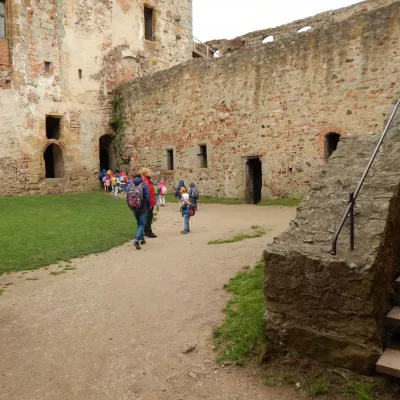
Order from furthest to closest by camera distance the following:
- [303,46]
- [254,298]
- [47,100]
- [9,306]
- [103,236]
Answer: [47,100] → [303,46] → [103,236] → [9,306] → [254,298]

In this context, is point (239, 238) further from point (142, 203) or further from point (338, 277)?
point (338, 277)

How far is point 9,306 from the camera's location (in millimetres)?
5520

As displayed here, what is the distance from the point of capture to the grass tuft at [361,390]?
9.80 feet

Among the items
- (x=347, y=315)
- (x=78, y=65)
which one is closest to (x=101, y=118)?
(x=78, y=65)

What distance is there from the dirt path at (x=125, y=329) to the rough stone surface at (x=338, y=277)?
22.1 inches

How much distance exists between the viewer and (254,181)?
16.6 m

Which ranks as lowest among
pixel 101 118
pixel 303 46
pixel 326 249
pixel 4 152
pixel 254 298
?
pixel 254 298

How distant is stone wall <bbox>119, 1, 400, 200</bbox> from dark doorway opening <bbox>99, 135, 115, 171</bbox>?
3.70 m

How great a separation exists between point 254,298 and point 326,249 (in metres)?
1.46

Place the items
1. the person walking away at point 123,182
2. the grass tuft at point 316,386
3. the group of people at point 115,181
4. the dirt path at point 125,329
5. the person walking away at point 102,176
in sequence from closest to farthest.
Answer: the grass tuft at point 316,386 → the dirt path at point 125,329 → the group of people at point 115,181 → the person walking away at point 123,182 → the person walking away at point 102,176

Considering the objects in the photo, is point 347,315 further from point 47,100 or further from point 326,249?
point 47,100

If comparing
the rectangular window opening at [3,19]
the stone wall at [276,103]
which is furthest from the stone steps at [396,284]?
the rectangular window opening at [3,19]

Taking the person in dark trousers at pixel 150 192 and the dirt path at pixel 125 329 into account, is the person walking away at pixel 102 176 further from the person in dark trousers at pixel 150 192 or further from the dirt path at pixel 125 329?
the dirt path at pixel 125 329

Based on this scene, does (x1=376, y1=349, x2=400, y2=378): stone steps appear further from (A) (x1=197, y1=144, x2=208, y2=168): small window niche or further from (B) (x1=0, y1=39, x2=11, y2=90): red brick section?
(B) (x1=0, y1=39, x2=11, y2=90): red brick section
